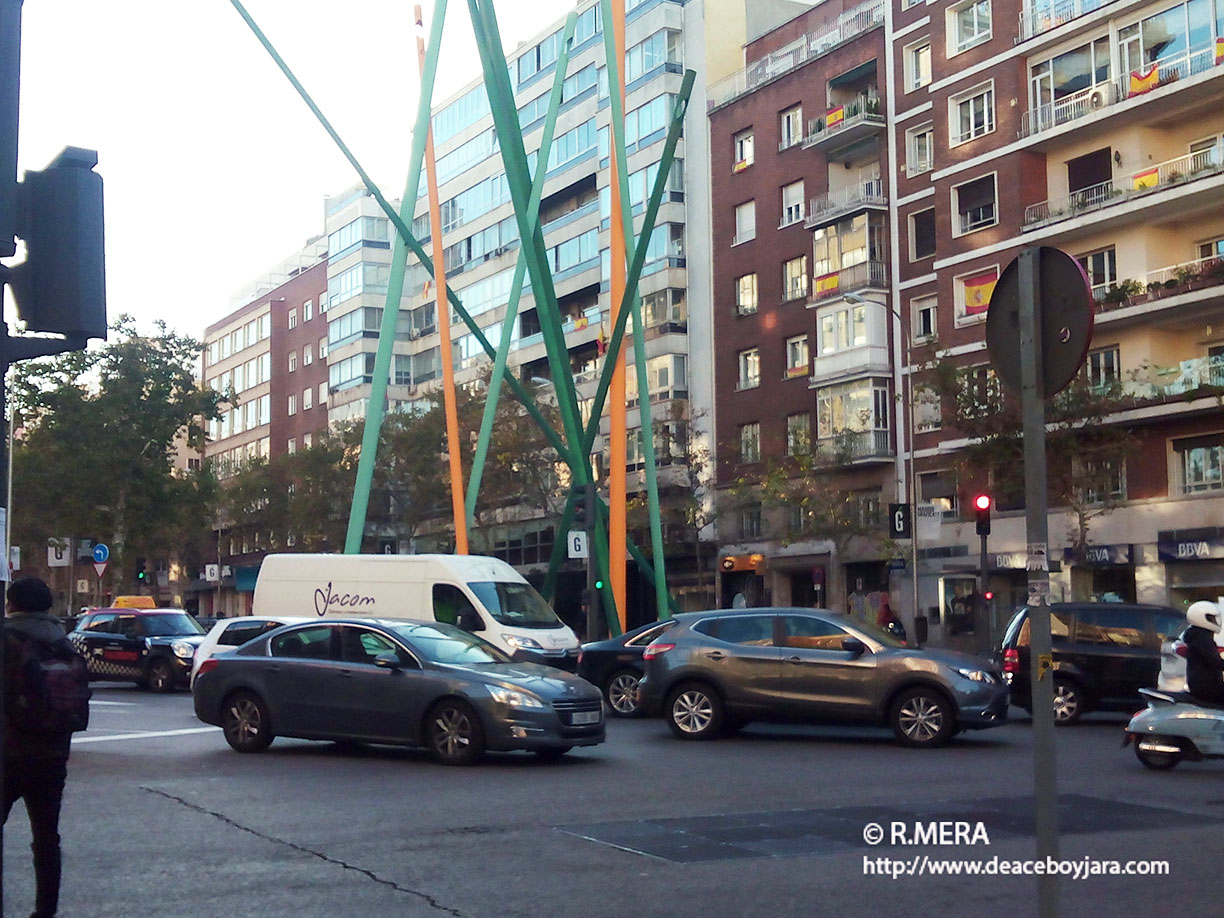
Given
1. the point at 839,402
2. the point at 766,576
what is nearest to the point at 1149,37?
the point at 839,402

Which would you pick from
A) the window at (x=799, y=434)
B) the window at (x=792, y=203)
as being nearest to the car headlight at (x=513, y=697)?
the window at (x=799, y=434)

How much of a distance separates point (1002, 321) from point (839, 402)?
143ft

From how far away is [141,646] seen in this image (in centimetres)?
2905

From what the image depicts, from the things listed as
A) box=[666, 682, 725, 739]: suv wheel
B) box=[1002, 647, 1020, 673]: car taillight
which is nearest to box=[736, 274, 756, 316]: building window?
box=[1002, 647, 1020, 673]: car taillight

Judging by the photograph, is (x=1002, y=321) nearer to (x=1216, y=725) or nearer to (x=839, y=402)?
(x=1216, y=725)

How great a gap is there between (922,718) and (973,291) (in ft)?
99.3

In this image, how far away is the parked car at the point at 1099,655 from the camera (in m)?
19.4

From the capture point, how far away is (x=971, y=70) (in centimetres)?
4509

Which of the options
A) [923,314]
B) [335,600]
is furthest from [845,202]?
[335,600]

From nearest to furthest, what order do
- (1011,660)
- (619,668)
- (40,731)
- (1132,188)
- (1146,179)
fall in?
(40,731) → (1011,660) → (619,668) → (1146,179) → (1132,188)

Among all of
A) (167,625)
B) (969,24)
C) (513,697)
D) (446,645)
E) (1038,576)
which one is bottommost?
(513,697)

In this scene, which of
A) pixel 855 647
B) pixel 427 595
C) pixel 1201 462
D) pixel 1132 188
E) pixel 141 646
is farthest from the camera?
pixel 1132 188

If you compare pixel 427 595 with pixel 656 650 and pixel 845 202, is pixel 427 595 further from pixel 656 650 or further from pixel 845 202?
pixel 845 202

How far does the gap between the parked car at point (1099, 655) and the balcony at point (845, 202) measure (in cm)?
3018
